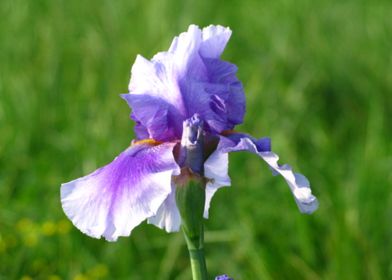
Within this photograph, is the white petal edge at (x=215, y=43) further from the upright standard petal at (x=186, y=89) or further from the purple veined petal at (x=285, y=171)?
the purple veined petal at (x=285, y=171)

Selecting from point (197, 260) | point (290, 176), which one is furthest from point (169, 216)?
point (290, 176)

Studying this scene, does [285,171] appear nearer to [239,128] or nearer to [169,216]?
[169,216]

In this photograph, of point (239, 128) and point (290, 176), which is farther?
point (239, 128)

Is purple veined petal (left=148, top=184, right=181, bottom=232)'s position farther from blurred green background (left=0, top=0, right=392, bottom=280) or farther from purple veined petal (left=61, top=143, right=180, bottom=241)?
blurred green background (left=0, top=0, right=392, bottom=280)

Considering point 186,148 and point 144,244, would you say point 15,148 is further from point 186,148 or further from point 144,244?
point 186,148

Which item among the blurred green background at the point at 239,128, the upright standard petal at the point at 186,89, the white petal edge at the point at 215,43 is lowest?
the blurred green background at the point at 239,128

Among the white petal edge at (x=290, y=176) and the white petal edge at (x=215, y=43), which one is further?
the white petal edge at (x=215, y=43)

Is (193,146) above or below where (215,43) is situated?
below

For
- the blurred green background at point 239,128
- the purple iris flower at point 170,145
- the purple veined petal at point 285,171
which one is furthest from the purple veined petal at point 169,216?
the blurred green background at point 239,128
